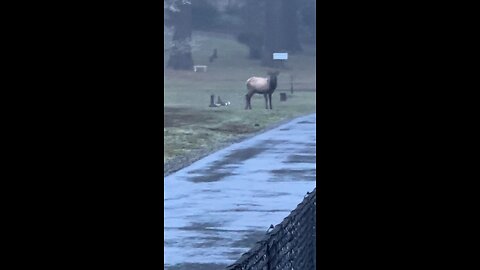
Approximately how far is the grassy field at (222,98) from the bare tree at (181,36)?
89 cm

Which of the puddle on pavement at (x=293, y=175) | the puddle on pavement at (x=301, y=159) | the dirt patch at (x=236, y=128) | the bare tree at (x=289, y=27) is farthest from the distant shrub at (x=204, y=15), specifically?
the puddle on pavement at (x=293, y=175)

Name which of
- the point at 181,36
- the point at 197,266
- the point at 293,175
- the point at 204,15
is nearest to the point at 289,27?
the point at 204,15

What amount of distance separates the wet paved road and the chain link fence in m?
1.54

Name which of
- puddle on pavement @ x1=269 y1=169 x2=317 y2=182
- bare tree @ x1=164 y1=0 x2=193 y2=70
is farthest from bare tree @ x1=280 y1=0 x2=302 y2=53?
puddle on pavement @ x1=269 y1=169 x2=317 y2=182

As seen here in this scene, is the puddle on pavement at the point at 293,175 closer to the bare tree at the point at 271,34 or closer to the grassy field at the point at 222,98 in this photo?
the grassy field at the point at 222,98

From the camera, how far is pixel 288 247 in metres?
6.79

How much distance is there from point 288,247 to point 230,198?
687 cm
